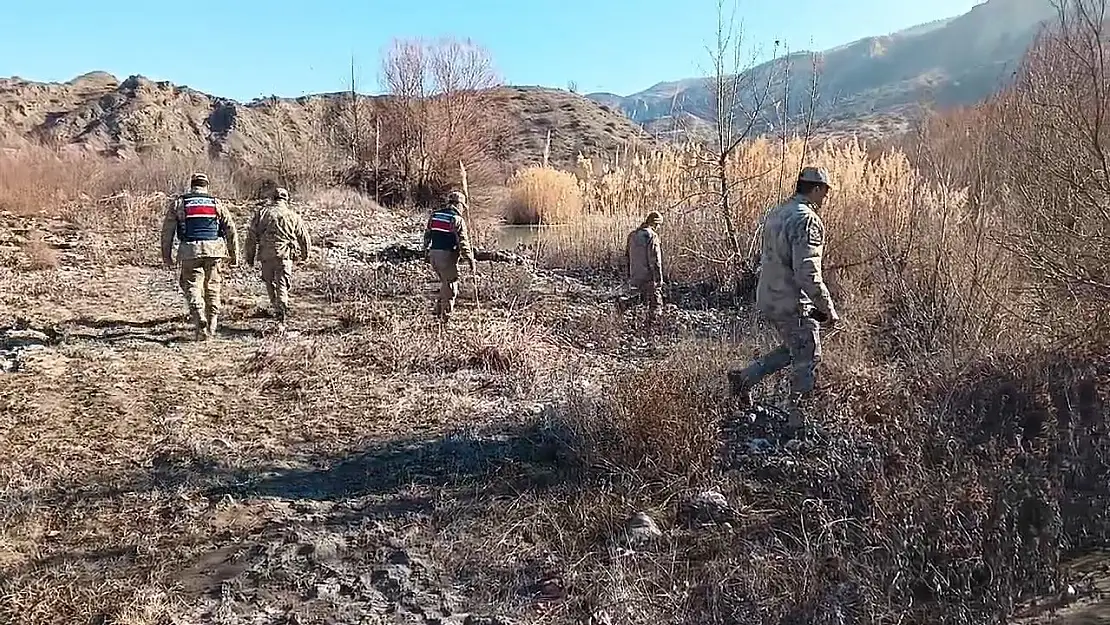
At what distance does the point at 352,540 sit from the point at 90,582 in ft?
3.85

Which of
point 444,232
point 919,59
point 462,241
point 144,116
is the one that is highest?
point 919,59

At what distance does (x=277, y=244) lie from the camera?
28.2 ft

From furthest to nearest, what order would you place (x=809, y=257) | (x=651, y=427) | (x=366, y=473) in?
1. (x=809, y=257)
2. (x=366, y=473)
3. (x=651, y=427)

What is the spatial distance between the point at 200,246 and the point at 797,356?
556 cm

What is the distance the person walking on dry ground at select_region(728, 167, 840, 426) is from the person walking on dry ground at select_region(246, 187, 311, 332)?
16.9 ft

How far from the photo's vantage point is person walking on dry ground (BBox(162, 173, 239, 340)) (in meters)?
7.92

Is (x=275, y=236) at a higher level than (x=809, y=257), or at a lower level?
higher

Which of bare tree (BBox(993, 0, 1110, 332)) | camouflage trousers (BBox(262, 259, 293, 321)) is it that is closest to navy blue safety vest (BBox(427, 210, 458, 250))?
camouflage trousers (BBox(262, 259, 293, 321))

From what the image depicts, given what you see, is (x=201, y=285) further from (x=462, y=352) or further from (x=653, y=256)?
(x=653, y=256)

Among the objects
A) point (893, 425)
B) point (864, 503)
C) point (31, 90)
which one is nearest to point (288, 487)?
point (864, 503)

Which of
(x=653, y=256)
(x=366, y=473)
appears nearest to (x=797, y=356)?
(x=366, y=473)

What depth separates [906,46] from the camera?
75.0 meters

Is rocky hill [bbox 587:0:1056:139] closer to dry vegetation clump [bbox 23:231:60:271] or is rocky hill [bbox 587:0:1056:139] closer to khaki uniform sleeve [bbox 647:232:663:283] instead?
khaki uniform sleeve [bbox 647:232:663:283]

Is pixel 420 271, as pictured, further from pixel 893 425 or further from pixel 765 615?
pixel 765 615
